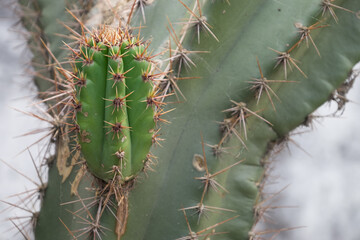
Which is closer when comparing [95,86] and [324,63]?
[95,86]

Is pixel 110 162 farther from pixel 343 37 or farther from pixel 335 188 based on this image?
pixel 335 188

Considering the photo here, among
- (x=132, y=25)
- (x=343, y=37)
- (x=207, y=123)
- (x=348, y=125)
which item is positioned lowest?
(x=348, y=125)

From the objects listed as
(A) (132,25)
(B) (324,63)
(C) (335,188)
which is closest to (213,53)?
(A) (132,25)

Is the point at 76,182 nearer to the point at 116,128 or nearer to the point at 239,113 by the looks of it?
the point at 116,128

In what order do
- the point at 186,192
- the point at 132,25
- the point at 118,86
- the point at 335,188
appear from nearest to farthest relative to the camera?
the point at 118,86 < the point at 186,192 < the point at 132,25 < the point at 335,188


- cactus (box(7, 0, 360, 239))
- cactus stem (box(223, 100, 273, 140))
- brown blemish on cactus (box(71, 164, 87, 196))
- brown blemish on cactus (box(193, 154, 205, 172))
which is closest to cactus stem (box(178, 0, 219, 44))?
cactus (box(7, 0, 360, 239))

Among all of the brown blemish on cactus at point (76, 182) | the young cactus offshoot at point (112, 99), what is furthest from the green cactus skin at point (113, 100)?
the brown blemish on cactus at point (76, 182)
